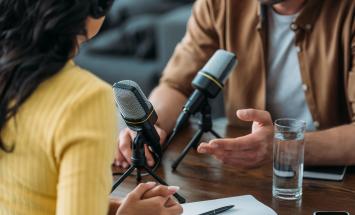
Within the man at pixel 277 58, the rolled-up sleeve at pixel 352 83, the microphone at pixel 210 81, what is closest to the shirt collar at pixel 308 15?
the man at pixel 277 58

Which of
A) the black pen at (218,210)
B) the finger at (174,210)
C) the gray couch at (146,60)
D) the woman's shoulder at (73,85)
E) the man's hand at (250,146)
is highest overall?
the woman's shoulder at (73,85)

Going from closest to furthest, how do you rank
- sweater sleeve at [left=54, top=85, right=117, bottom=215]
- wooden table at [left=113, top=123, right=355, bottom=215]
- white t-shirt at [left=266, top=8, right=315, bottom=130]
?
sweater sleeve at [left=54, top=85, right=117, bottom=215]
wooden table at [left=113, top=123, right=355, bottom=215]
white t-shirt at [left=266, top=8, right=315, bottom=130]

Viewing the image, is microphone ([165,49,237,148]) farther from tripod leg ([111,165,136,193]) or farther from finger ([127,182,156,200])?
finger ([127,182,156,200])

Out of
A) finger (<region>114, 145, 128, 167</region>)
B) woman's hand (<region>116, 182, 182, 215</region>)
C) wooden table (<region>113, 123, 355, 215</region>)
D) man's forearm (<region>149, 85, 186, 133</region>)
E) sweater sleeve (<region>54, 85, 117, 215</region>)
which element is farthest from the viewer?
man's forearm (<region>149, 85, 186, 133</region>)

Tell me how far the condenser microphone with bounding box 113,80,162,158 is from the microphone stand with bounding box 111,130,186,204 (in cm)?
2

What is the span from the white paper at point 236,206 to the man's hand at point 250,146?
0.15 metres

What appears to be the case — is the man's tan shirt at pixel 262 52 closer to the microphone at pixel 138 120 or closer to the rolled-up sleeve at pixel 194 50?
the rolled-up sleeve at pixel 194 50

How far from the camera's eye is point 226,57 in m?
1.49

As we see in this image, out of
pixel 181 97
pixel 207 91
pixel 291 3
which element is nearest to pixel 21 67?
pixel 207 91

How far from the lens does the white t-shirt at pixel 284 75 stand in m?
1.88

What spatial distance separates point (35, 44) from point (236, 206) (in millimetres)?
547

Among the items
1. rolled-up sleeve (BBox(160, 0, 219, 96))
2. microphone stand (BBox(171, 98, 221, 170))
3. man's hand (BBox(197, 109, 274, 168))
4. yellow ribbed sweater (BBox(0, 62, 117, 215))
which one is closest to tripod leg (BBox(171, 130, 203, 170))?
microphone stand (BBox(171, 98, 221, 170))

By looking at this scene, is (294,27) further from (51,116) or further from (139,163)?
(51,116)

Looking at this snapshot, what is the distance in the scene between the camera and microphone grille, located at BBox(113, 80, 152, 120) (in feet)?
3.92
